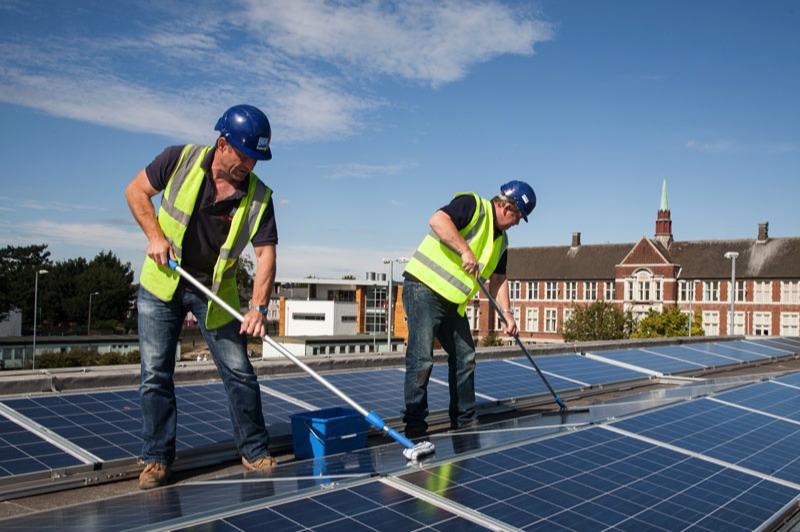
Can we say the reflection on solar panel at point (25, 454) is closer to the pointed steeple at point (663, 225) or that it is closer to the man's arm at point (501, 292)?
the man's arm at point (501, 292)

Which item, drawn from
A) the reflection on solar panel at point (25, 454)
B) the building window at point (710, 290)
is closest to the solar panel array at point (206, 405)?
the reflection on solar panel at point (25, 454)

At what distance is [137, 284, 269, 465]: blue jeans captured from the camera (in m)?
4.27

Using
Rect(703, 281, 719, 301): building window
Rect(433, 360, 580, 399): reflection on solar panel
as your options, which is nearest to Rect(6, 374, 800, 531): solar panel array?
Rect(433, 360, 580, 399): reflection on solar panel

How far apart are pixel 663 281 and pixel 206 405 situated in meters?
71.1

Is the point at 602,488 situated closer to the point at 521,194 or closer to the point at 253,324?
the point at 253,324

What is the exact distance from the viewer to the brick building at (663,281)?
66.1 m

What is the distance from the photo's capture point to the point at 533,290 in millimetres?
81500

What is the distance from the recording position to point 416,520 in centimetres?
259

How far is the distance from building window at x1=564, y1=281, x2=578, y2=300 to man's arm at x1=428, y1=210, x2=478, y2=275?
74.8 metres

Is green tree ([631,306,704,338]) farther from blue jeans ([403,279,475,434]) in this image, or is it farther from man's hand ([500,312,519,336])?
blue jeans ([403,279,475,434])

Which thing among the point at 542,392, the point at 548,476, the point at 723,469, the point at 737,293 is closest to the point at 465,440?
the point at 548,476

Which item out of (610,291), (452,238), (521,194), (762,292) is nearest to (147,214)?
(452,238)

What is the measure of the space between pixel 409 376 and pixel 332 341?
166 feet

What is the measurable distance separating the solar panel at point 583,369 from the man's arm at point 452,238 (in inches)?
148
